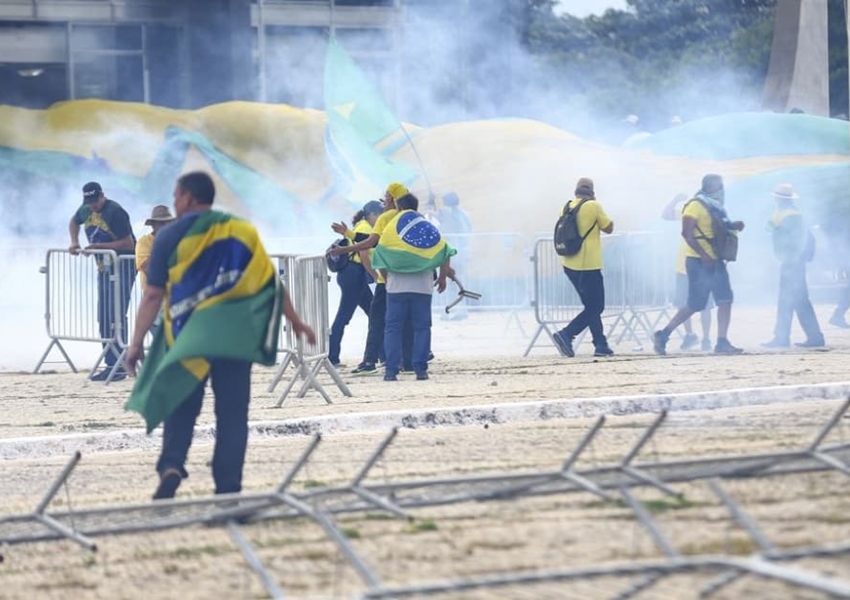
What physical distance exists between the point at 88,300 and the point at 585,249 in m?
4.76

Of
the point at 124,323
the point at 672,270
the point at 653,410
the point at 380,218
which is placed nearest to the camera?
the point at 653,410

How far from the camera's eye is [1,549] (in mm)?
7938

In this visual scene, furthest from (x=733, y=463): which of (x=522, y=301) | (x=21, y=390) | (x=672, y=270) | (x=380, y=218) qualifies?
(x=522, y=301)

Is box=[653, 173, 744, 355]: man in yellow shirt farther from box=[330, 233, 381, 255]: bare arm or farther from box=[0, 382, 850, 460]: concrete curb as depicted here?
box=[0, 382, 850, 460]: concrete curb

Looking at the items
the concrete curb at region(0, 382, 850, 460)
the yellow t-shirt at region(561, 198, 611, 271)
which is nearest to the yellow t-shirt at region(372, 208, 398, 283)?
the yellow t-shirt at region(561, 198, 611, 271)

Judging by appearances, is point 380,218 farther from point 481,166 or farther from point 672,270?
point 481,166

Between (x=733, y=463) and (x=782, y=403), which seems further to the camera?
(x=782, y=403)

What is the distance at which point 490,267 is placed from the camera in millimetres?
25328

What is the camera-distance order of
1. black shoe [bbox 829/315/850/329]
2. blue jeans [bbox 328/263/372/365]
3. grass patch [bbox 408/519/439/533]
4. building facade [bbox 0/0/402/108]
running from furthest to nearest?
building facade [bbox 0/0/402/108] < black shoe [bbox 829/315/850/329] < blue jeans [bbox 328/263/372/365] < grass patch [bbox 408/519/439/533]

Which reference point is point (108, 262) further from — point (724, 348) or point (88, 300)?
point (724, 348)

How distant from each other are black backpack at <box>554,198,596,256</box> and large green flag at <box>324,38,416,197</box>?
16.6 meters

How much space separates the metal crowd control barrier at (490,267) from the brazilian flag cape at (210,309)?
52.9 feet

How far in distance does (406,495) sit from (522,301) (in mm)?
16622

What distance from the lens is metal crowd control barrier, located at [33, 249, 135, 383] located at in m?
16.8
